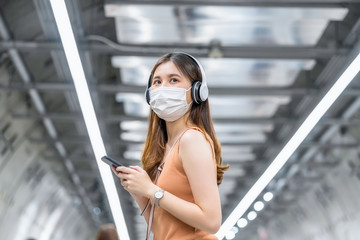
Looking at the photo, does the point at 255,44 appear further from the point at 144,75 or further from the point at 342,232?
the point at 342,232

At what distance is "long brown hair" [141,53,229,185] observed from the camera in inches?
95.1

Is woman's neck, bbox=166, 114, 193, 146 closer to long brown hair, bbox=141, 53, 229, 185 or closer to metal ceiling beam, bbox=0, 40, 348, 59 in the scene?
long brown hair, bbox=141, 53, 229, 185

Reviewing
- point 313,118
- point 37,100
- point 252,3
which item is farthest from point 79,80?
point 37,100

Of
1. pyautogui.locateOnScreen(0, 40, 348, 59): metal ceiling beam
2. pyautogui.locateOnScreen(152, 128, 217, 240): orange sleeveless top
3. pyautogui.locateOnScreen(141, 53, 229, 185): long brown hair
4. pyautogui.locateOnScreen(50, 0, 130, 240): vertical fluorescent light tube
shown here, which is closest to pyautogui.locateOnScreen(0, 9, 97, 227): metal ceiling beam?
pyautogui.locateOnScreen(0, 40, 348, 59): metal ceiling beam

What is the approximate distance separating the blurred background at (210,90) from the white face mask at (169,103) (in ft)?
8.27

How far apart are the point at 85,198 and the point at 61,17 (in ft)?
61.7

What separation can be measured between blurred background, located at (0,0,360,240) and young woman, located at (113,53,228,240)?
2.48m

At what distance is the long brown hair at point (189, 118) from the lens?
2.42 metres

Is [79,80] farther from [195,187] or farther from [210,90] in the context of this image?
[210,90]

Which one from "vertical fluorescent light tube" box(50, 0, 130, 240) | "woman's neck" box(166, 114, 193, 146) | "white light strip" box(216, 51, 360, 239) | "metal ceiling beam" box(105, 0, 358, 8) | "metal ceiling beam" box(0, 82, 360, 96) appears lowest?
"woman's neck" box(166, 114, 193, 146)

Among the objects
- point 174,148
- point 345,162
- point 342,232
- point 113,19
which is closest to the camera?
point 174,148

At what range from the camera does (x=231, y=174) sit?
1967 cm

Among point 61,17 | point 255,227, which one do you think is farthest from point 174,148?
point 255,227

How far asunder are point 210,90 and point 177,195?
32.6ft
